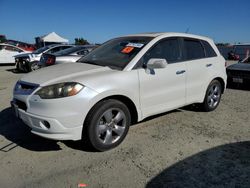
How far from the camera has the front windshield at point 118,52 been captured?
149 inches

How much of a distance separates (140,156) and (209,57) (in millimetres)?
2819

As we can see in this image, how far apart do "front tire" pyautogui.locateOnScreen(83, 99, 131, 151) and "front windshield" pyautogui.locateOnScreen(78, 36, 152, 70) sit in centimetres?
65

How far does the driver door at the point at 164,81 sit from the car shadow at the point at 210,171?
1.04m

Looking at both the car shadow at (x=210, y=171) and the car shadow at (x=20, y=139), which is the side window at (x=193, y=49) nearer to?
the car shadow at (x=210, y=171)

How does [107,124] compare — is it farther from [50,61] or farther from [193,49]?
[50,61]

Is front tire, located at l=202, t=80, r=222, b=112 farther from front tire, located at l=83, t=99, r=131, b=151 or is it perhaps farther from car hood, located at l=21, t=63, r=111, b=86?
car hood, located at l=21, t=63, r=111, b=86

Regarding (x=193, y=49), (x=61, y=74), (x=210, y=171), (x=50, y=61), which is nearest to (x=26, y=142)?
(x=61, y=74)

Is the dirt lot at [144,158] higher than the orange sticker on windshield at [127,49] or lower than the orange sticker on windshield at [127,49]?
lower

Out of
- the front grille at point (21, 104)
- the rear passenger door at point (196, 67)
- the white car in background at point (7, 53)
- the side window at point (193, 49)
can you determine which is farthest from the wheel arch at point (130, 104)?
the white car in background at point (7, 53)

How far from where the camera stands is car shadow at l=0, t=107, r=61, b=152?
142 inches

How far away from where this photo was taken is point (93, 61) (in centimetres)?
418

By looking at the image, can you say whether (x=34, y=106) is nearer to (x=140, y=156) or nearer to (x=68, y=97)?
(x=68, y=97)

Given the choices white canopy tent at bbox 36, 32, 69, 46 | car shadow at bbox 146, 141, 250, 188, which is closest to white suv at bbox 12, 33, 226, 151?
car shadow at bbox 146, 141, 250, 188

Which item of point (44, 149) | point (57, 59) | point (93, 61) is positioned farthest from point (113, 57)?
point (57, 59)
